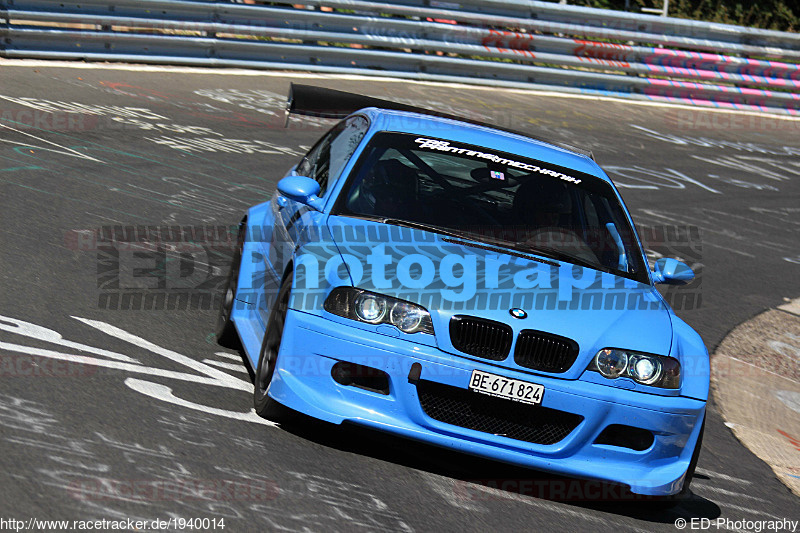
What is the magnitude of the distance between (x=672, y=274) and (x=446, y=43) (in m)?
12.6

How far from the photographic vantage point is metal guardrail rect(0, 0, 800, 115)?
1553 centimetres

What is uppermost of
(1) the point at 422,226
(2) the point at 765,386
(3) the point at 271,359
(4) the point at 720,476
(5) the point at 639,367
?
(1) the point at 422,226

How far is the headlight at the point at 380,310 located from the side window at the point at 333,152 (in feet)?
4.15

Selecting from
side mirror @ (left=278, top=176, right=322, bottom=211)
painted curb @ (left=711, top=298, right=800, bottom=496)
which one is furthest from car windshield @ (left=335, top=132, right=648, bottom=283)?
painted curb @ (left=711, top=298, right=800, bottom=496)

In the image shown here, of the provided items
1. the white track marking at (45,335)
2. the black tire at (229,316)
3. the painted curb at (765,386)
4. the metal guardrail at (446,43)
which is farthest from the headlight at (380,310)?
the metal guardrail at (446,43)

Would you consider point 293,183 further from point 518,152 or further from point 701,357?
point 701,357

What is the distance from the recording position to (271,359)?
17.5 ft

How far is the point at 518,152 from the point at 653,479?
2312 mm

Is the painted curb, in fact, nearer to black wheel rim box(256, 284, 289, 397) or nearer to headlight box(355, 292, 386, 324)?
headlight box(355, 292, 386, 324)

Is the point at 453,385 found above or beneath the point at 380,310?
beneath
